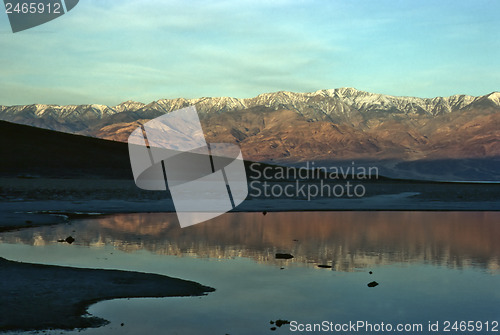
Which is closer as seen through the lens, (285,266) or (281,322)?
(281,322)

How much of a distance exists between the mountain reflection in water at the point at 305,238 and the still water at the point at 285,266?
0.24 ft

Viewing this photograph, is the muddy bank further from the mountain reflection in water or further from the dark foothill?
the mountain reflection in water

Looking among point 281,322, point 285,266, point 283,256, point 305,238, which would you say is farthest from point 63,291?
point 305,238

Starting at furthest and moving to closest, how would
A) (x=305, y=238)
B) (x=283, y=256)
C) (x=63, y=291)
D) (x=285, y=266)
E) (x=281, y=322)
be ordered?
(x=305, y=238), (x=283, y=256), (x=285, y=266), (x=63, y=291), (x=281, y=322)

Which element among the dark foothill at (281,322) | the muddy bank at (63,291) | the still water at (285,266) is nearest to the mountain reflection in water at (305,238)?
the still water at (285,266)

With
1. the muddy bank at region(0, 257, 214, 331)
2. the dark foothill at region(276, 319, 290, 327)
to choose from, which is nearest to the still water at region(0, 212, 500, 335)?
the dark foothill at region(276, 319, 290, 327)

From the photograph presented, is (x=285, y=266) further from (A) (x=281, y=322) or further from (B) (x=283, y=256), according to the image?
(A) (x=281, y=322)

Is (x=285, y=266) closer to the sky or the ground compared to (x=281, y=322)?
closer to the sky

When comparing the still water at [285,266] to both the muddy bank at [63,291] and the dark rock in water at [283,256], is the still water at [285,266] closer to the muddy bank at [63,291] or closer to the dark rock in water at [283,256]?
the dark rock in water at [283,256]

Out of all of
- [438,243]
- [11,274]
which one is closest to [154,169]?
[438,243]

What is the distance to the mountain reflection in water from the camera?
29.7m

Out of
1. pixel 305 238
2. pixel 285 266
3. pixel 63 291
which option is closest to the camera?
pixel 63 291

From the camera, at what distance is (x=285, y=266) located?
26.4 m

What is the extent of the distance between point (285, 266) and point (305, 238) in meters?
11.0
